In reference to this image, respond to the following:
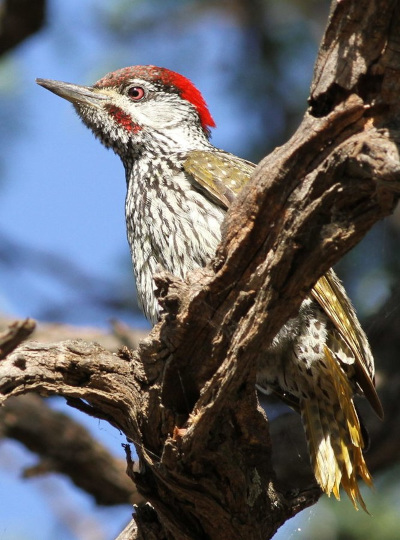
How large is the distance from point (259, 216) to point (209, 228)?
50.3 inches

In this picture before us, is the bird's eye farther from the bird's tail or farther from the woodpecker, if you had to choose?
the bird's tail

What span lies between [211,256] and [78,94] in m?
1.72

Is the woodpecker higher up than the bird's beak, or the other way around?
the bird's beak

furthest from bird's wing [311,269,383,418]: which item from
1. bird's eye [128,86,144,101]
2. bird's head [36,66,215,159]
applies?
bird's eye [128,86,144,101]

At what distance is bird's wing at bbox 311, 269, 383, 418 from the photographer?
401 cm

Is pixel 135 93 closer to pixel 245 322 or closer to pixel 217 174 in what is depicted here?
pixel 217 174

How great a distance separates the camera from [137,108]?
18.0ft

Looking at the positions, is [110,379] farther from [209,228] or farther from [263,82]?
[263,82]

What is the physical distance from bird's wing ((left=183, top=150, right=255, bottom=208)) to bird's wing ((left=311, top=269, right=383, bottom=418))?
2.18 feet

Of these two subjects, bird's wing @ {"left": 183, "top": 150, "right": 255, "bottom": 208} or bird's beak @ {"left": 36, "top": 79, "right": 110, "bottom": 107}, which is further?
bird's beak @ {"left": 36, "top": 79, "right": 110, "bottom": 107}

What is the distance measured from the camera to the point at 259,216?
3076mm

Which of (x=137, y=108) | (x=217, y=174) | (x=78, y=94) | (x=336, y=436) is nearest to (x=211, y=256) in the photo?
(x=217, y=174)

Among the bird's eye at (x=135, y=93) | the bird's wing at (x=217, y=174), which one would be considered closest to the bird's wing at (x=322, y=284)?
the bird's wing at (x=217, y=174)

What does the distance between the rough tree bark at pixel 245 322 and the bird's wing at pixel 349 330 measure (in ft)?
1.84
